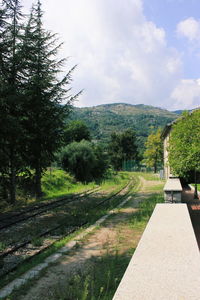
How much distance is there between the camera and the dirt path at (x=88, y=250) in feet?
17.4

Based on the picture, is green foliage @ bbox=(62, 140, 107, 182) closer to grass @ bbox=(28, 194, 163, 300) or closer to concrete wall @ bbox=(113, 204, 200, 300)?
grass @ bbox=(28, 194, 163, 300)

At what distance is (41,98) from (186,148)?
896 centimetres

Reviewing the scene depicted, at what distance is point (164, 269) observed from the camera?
3.19 m

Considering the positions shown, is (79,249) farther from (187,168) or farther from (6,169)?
(6,169)

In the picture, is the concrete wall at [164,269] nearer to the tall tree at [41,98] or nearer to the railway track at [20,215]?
the railway track at [20,215]

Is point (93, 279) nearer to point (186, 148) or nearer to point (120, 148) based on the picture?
point (186, 148)

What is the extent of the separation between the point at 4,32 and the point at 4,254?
11.5 metres

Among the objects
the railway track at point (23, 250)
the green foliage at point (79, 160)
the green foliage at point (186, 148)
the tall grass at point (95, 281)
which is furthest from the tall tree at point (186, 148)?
the green foliage at point (79, 160)

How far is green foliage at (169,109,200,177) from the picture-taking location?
12555 mm

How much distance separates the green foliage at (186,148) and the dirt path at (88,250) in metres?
3.58

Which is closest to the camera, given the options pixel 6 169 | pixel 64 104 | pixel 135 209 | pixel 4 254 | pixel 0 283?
pixel 0 283

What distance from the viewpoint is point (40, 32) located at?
61.8 ft

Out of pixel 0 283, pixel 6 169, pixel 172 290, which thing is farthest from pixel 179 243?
pixel 6 169

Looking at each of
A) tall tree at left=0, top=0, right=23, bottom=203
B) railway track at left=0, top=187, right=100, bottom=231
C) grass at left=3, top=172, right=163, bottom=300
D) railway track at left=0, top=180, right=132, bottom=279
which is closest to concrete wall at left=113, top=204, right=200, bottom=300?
grass at left=3, top=172, right=163, bottom=300
